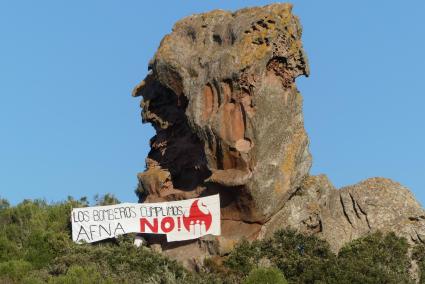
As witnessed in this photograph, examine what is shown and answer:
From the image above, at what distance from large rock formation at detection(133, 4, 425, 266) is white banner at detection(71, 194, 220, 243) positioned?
0.55 metres

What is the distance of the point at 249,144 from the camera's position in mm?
49125

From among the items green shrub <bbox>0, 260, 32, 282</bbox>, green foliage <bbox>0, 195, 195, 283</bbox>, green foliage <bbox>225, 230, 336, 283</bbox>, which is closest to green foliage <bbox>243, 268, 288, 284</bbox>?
green foliage <bbox>225, 230, 336, 283</bbox>

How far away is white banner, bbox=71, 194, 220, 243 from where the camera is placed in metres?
50.2

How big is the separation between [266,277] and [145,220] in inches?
305

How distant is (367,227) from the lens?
169 ft

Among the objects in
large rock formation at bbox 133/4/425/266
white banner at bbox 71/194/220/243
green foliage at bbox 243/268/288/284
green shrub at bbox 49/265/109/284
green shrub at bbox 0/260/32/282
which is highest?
large rock formation at bbox 133/4/425/266

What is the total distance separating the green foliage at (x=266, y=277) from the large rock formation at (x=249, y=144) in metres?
4.52

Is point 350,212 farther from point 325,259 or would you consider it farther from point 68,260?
point 68,260

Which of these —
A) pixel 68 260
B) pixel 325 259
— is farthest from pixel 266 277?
pixel 68 260

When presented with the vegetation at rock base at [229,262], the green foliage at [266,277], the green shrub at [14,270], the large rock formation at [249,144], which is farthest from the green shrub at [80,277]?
the large rock formation at [249,144]

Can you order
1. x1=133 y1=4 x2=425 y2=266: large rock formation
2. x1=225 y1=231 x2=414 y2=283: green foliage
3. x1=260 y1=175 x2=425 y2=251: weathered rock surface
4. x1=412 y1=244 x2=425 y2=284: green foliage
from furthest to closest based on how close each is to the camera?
x1=260 y1=175 x2=425 y2=251: weathered rock surface, x1=133 y1=4 x2=425 y2=266: large rock formation, x1=412 y1=244 x2=425 y2=284: green foliage, x1=225 y1=231 x2=414 y2=283: green foliage

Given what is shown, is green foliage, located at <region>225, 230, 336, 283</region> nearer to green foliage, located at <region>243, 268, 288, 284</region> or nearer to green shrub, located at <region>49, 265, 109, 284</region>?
green foliage, located at <region>243, 268, 288, 284</region>

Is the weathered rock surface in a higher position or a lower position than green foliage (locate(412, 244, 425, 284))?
higher

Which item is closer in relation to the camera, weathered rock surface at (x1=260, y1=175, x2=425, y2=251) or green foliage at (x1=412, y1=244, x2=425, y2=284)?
green foliage at (x1=412, y1=244, x2=425, y2=284)
